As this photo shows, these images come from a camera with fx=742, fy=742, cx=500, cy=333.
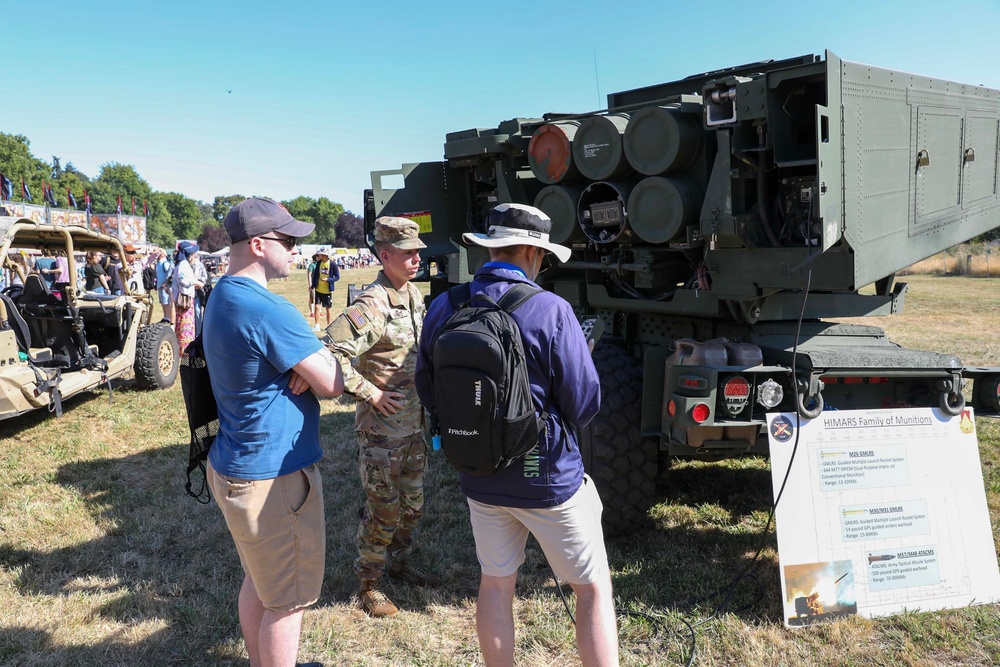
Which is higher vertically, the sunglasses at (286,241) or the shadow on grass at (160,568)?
the sunglasses at (286,241)

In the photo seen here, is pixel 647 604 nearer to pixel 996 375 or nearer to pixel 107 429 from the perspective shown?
pixel 996 375

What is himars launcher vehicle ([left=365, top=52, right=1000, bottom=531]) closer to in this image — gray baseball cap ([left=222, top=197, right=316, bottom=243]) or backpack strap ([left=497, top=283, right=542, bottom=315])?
backpack strap ([left=497, top=283, right=542, bottom=315])

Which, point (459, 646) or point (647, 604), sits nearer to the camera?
point (459, 646)

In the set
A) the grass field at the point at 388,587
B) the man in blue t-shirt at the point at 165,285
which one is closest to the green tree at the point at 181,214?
the man in blue t-shirt at the point at 165,285

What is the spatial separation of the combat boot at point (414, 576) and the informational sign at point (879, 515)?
5.45 ft

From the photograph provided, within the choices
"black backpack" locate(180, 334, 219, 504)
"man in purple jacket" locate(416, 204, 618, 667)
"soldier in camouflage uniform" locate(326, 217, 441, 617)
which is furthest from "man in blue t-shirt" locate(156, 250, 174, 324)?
"man in purple jacket" locate(416, 204, 618, 667)

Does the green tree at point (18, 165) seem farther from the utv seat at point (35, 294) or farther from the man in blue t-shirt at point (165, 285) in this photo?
the utv seat at point (35, 294)

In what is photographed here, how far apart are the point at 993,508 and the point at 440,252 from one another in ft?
13.2

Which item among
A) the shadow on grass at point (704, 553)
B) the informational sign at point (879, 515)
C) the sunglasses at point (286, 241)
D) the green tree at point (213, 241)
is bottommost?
the shadow on grass at point (704, 553)

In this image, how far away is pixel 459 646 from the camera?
3.21 metres

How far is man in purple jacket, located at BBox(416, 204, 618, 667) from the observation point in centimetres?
233

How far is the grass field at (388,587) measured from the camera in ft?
10.2

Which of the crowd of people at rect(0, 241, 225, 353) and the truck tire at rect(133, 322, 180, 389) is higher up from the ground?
the crowd of people at rect(0, 241, 225, 353)

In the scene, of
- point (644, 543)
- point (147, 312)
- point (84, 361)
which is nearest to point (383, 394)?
point (644, 543)
